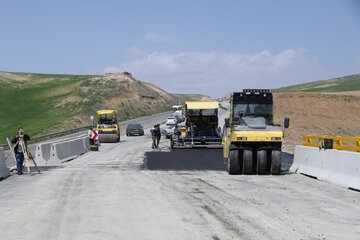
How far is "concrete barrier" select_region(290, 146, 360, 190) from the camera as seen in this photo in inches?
604

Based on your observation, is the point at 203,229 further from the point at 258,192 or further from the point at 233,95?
the point at 233,95

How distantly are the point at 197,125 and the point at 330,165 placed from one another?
804 inches

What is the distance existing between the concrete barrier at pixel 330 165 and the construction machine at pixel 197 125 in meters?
16.0

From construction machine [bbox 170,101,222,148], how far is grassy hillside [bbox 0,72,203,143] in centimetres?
3991

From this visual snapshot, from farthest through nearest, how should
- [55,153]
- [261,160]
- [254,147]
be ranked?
[55,153] < [254,147] < [261,160]

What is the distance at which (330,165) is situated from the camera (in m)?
Answer: 17.1

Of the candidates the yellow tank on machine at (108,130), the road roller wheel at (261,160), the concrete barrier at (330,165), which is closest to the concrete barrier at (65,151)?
the road roller wheel at (261,160)

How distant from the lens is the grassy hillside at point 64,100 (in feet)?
287

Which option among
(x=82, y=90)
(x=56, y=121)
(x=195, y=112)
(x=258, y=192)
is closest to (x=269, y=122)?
(x=258, y=192)

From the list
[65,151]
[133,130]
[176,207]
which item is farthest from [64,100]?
[176,207]

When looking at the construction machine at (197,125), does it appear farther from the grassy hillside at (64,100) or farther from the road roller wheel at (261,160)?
the grassy hillside at (64,100)

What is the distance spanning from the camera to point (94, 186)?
15820 mm

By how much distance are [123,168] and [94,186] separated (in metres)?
6.73

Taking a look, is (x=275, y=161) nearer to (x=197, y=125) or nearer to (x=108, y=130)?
(x=197, y=125)
